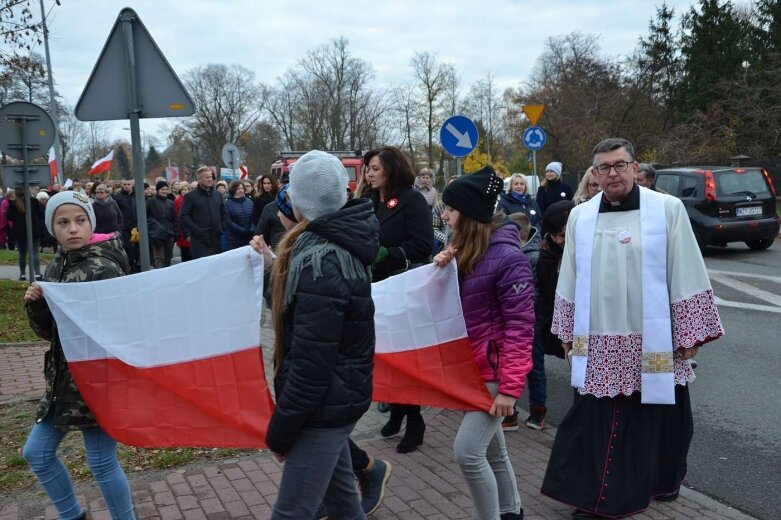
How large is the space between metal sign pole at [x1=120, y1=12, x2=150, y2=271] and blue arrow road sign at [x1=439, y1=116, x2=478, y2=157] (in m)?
7.31

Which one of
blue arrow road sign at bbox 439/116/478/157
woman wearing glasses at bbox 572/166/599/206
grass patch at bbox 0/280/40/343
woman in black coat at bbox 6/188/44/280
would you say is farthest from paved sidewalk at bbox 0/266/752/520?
woman in black coat at bbox 6/188/44/280

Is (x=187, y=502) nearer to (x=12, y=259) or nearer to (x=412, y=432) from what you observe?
(x=412, y=432)

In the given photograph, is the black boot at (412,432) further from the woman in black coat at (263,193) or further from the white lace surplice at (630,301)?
the woman in black coat at (263,193)

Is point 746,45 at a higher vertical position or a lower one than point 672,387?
higher

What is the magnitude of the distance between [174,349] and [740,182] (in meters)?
15.1

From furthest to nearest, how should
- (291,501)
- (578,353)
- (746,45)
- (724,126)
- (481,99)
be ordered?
(481,99) → (746,45) → (724,126) → (578,353) → (291,501)

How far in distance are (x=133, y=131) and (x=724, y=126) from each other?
30.5 metres

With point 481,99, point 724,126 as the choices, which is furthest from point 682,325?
point 481,99

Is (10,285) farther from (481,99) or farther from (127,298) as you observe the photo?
(481,99)

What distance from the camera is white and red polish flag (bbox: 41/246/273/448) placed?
3.66m

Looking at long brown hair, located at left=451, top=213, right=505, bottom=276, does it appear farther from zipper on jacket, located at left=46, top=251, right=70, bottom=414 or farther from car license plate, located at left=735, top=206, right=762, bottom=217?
car license plate, located at left=735, top=206, right=762, bottom=217

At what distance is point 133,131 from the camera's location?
5.47m

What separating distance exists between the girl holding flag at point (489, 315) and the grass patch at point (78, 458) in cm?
222

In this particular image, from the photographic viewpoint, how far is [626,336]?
4039 millimetres
